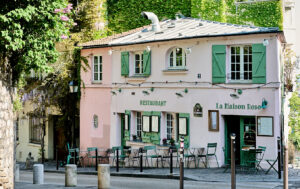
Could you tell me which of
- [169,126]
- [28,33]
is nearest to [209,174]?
[169,126]

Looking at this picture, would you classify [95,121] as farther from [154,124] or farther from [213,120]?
[213,120]

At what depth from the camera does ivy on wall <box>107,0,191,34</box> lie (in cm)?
3152

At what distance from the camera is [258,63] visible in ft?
67.2

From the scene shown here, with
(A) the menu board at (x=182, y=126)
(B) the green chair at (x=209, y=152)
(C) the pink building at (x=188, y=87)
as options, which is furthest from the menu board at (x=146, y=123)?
(B) the green chair at (x=209, y=152)

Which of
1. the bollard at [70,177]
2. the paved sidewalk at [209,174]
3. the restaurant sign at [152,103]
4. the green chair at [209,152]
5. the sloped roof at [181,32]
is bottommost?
the paved sidewalk at [209,174]

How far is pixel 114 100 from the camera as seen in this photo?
86.7 feet

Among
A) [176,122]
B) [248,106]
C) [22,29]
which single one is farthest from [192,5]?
[22,29]

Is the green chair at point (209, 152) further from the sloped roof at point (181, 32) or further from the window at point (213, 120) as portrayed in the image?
the sloped roof at point (181, 32)

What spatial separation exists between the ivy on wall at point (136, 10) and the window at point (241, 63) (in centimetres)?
1064

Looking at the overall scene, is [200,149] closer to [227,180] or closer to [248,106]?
[248,106]

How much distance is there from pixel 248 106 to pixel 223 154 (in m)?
2.30

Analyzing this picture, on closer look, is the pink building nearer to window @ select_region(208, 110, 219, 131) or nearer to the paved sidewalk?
window @ select_region(208, 110, 219, 131)

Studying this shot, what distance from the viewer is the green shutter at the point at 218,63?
21.4 metres

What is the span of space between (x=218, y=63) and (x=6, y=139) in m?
10.5
